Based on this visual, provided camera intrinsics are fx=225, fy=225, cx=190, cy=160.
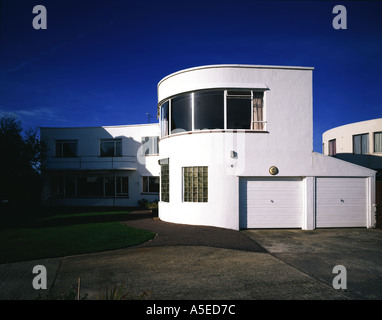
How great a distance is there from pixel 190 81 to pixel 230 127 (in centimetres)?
300

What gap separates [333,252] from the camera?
23.1 feet

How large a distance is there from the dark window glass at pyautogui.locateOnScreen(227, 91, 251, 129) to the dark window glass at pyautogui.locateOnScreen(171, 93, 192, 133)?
191cm

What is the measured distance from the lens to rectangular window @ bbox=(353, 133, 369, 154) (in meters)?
22.3

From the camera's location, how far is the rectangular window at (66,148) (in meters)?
21.3

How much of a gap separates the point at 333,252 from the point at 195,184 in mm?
5922

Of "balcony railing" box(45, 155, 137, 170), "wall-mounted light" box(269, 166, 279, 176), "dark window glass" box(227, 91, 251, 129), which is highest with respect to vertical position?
"dark window glass" box(227, 91, 251, 129)

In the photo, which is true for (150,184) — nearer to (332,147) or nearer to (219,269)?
(219,269)

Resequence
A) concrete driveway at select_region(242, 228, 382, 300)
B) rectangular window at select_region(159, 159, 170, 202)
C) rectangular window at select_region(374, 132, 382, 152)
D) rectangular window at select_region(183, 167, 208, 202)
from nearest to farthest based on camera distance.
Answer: concrete driveway at select_region(242, 228, 382, 300)
rectangular window at select_region(183, 167, 208, 202)
rectangular window at select_region(159, 159, 170, 202)
rectangular window at select_region(374, 132, 382, 152)

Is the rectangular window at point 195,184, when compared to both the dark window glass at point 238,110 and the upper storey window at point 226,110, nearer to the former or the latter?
the upper storey window at point 226,110

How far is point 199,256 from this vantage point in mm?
6680

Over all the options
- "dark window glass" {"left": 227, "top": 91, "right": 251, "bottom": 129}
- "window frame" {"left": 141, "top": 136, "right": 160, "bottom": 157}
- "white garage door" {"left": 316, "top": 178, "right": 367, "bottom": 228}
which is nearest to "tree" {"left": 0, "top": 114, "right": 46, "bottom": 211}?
"window frame" {"left": 141, "top": 136, "right": 160, "bottom": 157}

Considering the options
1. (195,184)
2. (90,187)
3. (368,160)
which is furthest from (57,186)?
(368,160)

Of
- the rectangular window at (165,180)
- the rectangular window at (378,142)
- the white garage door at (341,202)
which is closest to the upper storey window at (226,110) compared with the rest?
the rectangular window at (165,180)

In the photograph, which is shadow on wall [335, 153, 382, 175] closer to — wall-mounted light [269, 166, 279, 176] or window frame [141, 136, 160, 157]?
wall-mounted light [269, 166, 279, 176]
